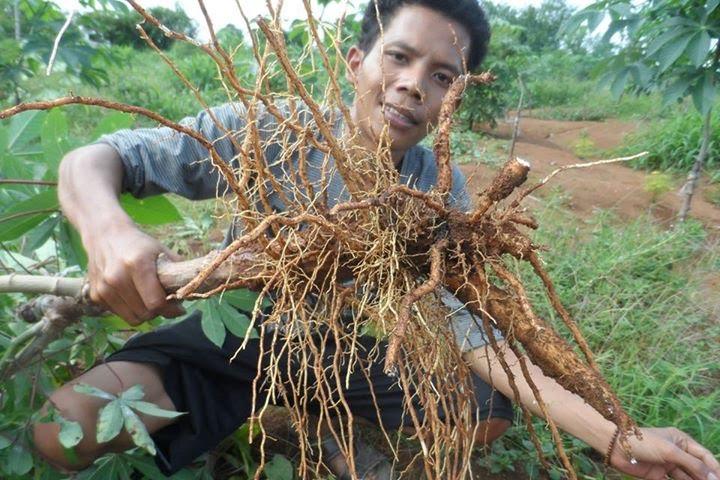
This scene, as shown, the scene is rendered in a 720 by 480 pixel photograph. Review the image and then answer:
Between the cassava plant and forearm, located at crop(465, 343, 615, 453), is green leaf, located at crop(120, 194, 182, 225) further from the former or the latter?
forearm, located at crop(465, 343, 615, 453)

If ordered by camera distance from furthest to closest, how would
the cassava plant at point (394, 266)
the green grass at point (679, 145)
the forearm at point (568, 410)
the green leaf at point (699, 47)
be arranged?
the green grass at point (679, 145)
the green leaf at point (699, 47)
the forearm at point (568, 410)
the cassava plant at point (394, 266)

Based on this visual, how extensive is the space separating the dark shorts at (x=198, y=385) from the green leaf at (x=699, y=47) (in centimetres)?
144

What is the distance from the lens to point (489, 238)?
85cm

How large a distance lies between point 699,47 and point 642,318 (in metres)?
1.01

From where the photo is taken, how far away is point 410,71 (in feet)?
4.04

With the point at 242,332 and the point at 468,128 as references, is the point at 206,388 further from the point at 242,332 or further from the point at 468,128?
the point at 468,128

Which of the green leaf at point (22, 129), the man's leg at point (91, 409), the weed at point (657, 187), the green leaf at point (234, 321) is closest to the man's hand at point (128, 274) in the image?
the green leaf at point (234, 321)

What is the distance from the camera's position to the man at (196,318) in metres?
0.95

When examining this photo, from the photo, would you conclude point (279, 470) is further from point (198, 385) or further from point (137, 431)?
point (137, 431)

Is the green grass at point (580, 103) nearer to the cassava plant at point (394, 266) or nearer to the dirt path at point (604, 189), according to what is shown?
the dirt path at point (604, 189)

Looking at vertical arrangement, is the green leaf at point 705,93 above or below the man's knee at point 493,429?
above

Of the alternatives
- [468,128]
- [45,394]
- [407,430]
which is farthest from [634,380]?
[468,128]

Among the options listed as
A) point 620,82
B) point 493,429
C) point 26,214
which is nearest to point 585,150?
point 620,82

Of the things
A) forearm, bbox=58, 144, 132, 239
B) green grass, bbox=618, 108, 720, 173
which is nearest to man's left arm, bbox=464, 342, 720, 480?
forearm, bbox=58, 144, 132, 239
